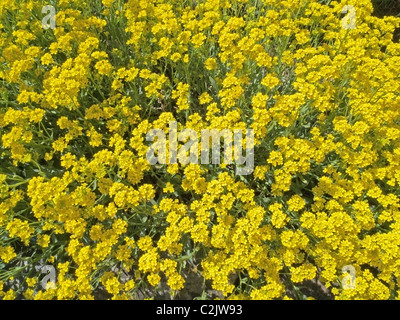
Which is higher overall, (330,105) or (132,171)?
(330,105)

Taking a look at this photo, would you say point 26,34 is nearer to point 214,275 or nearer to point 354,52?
point 214,275

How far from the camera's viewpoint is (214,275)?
8.66 feet

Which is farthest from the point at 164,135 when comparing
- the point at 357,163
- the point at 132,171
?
the point at 357,163

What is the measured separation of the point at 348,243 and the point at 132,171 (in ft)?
6.36

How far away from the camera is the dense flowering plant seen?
8.84 ft

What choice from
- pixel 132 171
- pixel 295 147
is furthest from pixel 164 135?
pixel 295 147

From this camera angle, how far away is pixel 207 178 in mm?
3285

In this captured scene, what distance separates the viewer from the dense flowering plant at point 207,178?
2695 millimetres

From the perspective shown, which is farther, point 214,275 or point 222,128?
point 222,128

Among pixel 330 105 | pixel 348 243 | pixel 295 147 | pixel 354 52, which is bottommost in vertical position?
pixel 348 243

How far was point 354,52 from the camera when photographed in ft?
10.5
